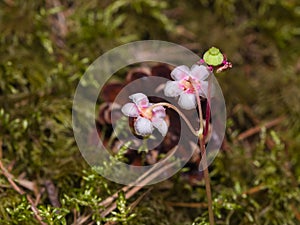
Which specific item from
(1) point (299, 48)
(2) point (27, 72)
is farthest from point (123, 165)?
(1) point (299, 48)

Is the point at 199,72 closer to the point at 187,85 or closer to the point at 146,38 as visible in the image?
the point at 187,85

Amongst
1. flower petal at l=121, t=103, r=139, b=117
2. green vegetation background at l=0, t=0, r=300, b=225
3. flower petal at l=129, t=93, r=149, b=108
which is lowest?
green vegetation background at l=0, t=0, r=300, b=225

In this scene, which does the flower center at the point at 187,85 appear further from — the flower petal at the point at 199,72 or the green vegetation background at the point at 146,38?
the green vegetation background at the point at 146,38

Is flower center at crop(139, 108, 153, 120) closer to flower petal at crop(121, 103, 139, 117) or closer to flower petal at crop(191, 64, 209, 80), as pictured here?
flower petal at crop(121, 103, 139, 117)

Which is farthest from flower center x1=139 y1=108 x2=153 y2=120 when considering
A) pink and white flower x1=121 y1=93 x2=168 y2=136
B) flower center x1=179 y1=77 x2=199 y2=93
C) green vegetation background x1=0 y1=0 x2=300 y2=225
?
green vegetation background x1=0 y1=0 x2=300 y2=225

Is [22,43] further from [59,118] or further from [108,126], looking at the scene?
[108,126]

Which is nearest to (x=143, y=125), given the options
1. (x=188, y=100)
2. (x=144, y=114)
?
(x=144, y=114)

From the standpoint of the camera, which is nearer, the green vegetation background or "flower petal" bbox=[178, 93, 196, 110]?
"flower petal" bbox=[178, 93, 196, 110]
